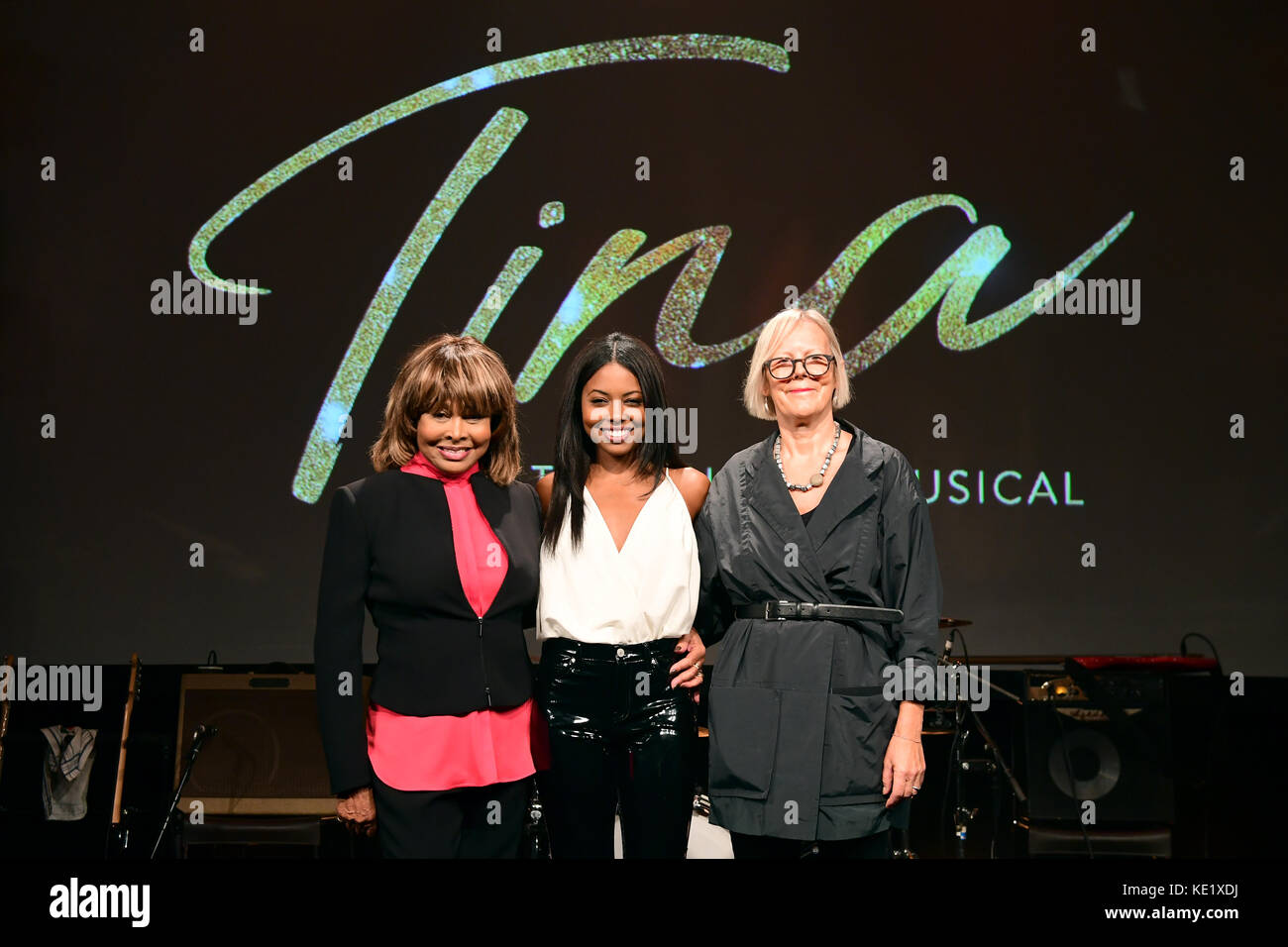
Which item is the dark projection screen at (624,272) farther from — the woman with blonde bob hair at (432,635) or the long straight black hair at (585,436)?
the woman with blonde bob hair at (432,635)

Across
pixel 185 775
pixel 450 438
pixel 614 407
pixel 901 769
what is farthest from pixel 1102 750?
Answer: pixel 185 775

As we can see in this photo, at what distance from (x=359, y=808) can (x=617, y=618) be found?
632 millimetres

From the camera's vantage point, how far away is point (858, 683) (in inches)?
98.2

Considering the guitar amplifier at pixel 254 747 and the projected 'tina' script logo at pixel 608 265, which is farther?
the projected 'tina' script logo at pixel 608 265

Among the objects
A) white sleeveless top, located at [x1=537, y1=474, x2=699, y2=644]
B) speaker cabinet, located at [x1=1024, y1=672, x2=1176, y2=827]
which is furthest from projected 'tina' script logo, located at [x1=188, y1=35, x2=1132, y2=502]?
white sleeveless top, located at [x1=537, y1=474, x2=699, y2=644]

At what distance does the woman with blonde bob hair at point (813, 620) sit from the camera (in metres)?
2.46

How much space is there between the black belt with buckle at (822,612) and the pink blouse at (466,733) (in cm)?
54

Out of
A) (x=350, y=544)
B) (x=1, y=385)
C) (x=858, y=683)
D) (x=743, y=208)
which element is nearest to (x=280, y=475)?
(x=1, y=385)

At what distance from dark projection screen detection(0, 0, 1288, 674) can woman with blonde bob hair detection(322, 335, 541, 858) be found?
2675 mm

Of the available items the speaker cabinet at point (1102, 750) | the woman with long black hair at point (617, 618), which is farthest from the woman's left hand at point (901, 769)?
the speaker cabinet at point (1102, 750)

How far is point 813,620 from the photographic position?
2520mm

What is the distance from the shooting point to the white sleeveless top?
2494mm

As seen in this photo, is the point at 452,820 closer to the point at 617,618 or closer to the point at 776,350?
the point at 617,618

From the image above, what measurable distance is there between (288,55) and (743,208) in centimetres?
212
